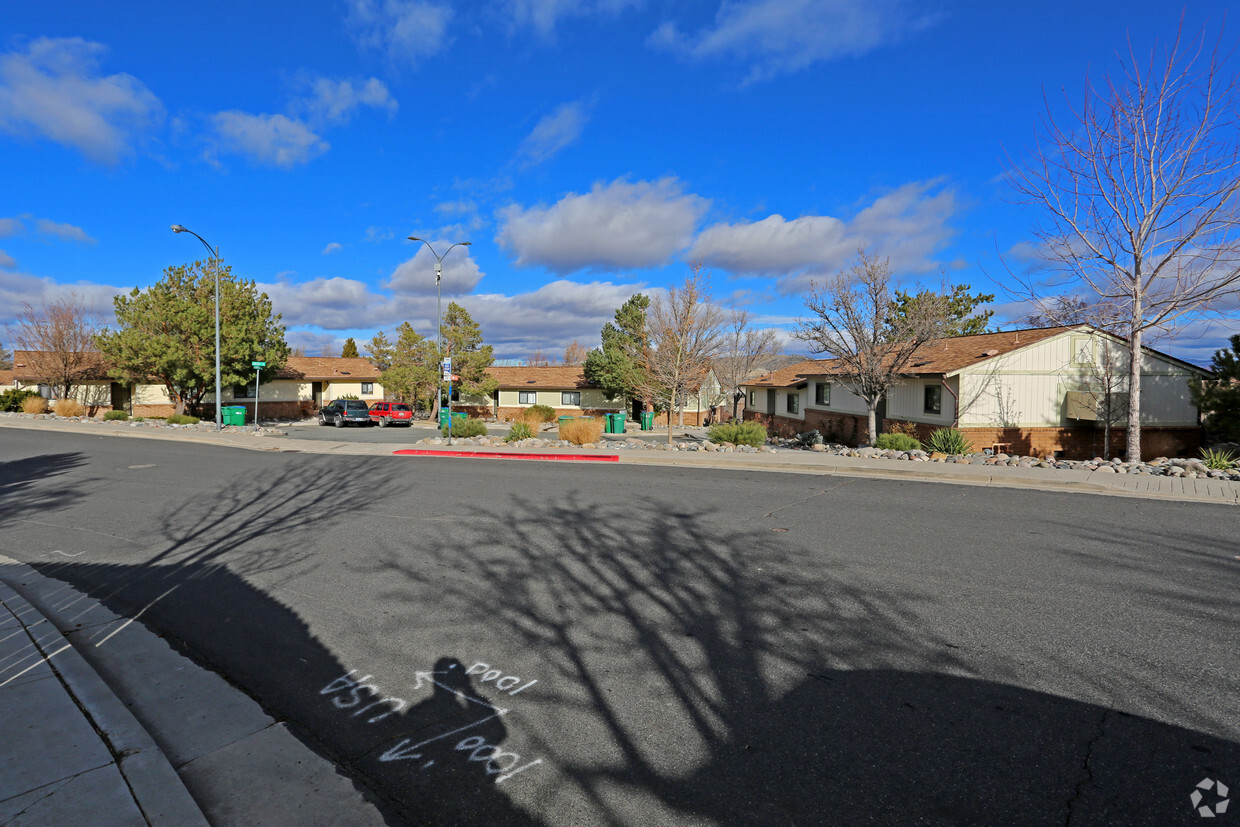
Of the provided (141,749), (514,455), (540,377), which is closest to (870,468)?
(514,455)

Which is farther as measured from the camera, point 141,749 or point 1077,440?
point 1077,440

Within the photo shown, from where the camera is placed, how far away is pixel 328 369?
54.5m

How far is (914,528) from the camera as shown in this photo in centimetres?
938

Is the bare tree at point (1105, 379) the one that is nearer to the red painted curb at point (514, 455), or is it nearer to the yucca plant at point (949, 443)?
the yucca plant at point (949, 443)

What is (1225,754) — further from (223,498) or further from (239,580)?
(223,498)

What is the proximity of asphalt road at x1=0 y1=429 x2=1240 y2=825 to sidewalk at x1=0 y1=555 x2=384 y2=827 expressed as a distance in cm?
23

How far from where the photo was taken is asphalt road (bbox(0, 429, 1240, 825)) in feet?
10.9

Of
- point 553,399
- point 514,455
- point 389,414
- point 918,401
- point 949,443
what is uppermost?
point 553,399

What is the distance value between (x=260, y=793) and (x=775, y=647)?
140 inches

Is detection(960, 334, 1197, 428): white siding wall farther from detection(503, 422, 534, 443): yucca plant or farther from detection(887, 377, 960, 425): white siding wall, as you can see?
detection(503, 422, 534, 443): yucca plant

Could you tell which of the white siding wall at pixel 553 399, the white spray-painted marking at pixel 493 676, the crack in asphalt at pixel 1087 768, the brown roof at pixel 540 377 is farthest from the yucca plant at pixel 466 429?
the white siding wall at pixel 553 399


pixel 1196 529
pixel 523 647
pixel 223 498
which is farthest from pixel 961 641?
pixel 223 498
